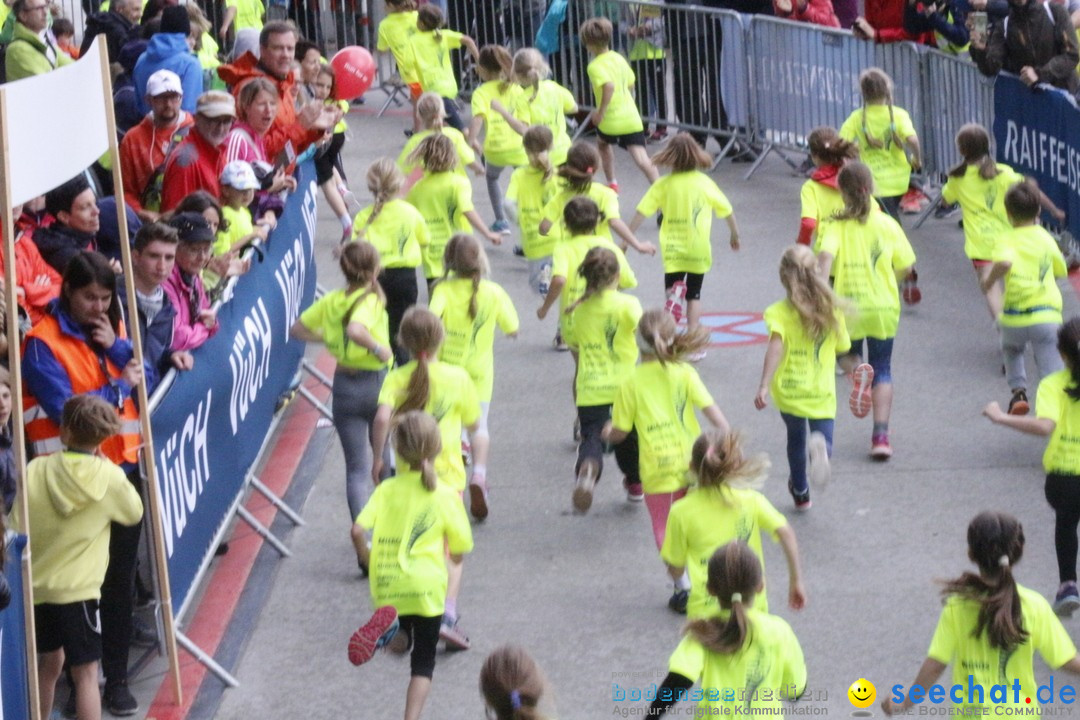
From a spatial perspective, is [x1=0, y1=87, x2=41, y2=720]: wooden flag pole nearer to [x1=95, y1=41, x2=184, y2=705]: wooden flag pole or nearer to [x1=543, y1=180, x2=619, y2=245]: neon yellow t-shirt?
[x1=95, y1=41, x2=184, y2=705]: wooden flag pole

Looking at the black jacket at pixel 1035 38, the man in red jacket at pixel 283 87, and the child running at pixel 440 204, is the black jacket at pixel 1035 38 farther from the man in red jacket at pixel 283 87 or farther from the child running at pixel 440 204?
the man in red jacket at pixel 283 87

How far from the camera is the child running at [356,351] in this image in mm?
9398

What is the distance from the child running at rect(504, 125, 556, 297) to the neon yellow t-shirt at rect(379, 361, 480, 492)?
12.7 feet

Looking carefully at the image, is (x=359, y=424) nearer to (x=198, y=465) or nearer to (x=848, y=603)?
(x=198, y=465)

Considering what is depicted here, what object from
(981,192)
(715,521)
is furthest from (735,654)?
(981,192)

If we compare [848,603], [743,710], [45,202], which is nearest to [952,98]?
[848,603]

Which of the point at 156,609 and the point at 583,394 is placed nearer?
the point at 156,609

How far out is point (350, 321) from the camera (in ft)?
30.6

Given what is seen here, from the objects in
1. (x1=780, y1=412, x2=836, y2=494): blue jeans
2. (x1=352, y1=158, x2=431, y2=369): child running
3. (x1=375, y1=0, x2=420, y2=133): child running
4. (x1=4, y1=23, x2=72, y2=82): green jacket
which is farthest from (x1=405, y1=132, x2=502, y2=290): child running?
(x1=375, y1=0, x2=420, y2=133): child running

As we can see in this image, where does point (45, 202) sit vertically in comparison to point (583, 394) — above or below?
above

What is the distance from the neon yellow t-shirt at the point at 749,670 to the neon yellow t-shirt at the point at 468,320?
4.21 m

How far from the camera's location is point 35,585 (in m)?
7.01

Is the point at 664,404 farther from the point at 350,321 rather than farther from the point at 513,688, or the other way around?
the point at 513,688

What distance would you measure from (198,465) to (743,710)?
349 cm
